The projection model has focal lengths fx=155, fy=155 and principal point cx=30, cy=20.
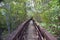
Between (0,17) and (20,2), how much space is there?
9.06ft

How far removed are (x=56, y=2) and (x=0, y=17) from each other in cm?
568

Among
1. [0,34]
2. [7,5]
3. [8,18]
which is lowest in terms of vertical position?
[0,34]

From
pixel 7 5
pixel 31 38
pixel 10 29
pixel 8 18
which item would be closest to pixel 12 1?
pixel 7 5

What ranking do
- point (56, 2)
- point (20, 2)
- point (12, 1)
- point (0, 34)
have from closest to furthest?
point (56, 2), point (0, 34), point (12, 1), point (20, 2)

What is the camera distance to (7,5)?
1231 centimetres

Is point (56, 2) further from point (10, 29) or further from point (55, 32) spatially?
point (10, 29)

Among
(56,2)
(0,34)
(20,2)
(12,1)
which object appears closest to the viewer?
(56,2)

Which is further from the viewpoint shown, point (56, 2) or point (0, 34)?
point (0, 34)

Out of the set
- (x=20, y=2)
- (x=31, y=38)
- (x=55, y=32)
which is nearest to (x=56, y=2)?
(x=55, y=32)

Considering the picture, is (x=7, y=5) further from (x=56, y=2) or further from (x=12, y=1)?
(x=56, y=2)

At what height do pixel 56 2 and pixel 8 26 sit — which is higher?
pixel 56 2

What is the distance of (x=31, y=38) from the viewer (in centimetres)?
Answer: 783

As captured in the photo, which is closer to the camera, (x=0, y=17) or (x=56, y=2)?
(x=56, y=2)

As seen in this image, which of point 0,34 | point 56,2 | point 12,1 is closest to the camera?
point 56,2
